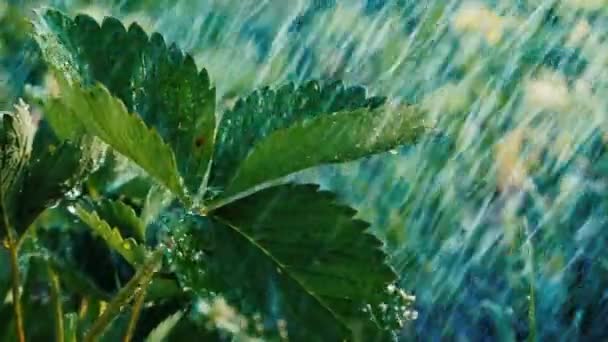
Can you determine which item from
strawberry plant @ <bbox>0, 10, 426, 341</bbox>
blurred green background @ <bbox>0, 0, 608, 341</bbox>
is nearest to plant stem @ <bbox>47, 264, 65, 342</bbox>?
strawberry plant @ <bbox>0, 10, 426, 341</bbox>

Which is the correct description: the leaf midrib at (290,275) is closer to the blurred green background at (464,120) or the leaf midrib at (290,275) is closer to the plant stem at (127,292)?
the plant stem at (127,292)

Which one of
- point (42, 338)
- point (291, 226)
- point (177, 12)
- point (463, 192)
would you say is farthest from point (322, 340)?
point (177, 12)

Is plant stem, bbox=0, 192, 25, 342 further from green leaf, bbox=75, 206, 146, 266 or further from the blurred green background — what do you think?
the blurred green background

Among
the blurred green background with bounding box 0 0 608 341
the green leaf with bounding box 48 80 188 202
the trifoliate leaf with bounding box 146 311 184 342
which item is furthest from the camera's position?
the blurred green background with bounding box 0 0 608 341

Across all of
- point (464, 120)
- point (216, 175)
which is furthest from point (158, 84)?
point (464, 120)

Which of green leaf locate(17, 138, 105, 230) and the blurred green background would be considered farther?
the blurred green background

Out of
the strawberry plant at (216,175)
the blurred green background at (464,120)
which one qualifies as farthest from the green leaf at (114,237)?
the blurred green background at (464,120)
